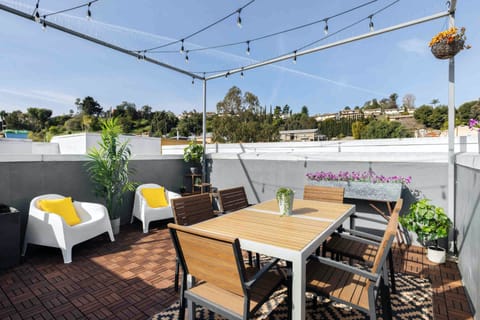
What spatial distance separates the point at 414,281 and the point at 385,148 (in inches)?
89.2

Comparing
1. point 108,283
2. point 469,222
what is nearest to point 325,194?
point 469,222

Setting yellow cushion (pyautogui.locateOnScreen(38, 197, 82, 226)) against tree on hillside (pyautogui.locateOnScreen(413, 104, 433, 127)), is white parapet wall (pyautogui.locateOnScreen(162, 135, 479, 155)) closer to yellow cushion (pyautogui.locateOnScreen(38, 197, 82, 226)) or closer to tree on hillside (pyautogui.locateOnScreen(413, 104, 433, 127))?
yellow cushion (pyautogui.locateOnScreen(38, 197, 82, 226))

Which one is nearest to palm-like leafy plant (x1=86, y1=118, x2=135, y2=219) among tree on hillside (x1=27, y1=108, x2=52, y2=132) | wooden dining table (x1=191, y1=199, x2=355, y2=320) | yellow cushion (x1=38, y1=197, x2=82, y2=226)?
yellow cushion (x1=38, y1=197, x2=82, y2=226)

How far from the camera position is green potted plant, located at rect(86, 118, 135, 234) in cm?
394

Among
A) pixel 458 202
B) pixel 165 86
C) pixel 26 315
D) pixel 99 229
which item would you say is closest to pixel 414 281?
pixel 458 202

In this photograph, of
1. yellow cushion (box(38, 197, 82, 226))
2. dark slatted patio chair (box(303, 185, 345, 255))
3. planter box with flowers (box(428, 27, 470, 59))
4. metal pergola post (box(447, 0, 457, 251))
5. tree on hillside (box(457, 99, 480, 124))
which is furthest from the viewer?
tree on hillside (box(457, 99, 480, 124))

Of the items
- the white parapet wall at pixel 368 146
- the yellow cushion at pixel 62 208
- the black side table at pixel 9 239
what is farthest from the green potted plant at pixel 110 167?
the white parapet wall at pixel 368 146

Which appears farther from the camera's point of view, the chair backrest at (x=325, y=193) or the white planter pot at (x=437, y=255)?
the chair backrest at (x=325, y=193)

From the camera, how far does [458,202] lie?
118 inches

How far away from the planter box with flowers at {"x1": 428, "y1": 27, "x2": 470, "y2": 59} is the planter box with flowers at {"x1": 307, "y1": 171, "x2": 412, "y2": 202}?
166 centimetres

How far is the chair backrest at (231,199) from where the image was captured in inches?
116

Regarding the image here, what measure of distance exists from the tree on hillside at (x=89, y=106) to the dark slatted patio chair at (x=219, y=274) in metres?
46.6

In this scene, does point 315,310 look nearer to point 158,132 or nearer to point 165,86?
point 165,86

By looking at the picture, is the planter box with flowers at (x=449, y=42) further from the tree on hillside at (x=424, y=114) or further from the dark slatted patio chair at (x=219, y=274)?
the tree on hillside at (x=424, y=114)
